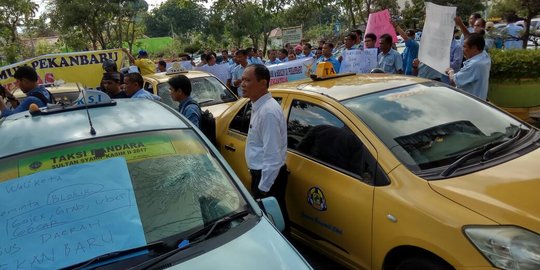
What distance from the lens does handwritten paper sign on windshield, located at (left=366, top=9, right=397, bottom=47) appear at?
739cm

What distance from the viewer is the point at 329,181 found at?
10.3ft

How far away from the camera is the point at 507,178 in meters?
2.50

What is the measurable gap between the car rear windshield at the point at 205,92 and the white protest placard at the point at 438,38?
341 centimetres

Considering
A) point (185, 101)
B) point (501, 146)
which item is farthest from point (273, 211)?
point (185, 101)

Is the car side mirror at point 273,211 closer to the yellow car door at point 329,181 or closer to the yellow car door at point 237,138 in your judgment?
the yellow car door at point 329,181

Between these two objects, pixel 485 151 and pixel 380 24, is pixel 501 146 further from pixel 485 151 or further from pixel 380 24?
pixel 380 24

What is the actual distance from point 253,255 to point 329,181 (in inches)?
53.2

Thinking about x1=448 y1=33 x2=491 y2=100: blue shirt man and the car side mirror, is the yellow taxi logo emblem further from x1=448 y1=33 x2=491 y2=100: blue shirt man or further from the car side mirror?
x1=448 y1=33 x2=491 y2=100: blue shirt man

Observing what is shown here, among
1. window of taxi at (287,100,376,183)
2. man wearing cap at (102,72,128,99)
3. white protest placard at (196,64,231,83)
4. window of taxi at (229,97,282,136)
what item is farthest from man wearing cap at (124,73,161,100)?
white protest placard at (196,64,231,83)

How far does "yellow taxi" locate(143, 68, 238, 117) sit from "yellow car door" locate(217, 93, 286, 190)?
2386 millimetres

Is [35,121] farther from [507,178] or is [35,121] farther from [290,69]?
[290,69]

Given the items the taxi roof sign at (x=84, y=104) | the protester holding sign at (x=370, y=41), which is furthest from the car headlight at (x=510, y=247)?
the protester holding sign at (x=370, y=41)

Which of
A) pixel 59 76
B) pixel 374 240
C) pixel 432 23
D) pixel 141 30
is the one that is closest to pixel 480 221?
pixel 374 240

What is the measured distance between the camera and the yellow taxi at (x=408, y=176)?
2.24 metres
